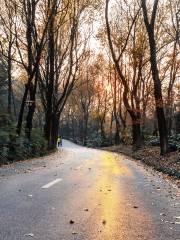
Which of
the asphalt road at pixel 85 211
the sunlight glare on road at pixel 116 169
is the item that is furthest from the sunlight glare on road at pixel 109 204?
the sunlight glare on road at pixel 116 169

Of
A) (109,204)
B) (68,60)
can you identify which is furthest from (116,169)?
(68,60)

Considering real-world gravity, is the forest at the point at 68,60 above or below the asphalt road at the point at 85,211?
above

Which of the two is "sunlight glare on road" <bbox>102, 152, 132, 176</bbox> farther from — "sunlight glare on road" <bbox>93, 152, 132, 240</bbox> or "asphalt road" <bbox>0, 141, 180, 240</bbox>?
"asphalt road" <bbox>0, 141, 180, 240</bbox>

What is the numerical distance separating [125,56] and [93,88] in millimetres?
22457

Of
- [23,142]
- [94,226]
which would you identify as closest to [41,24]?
[23,142]

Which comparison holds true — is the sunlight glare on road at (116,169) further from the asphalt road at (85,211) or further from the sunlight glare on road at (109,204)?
the asphalt road at (85,211)

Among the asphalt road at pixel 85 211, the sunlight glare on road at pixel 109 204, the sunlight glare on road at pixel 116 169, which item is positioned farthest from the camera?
the sunlight glare on road at pixel 116 169

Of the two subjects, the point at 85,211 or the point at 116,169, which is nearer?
the point at 85,211

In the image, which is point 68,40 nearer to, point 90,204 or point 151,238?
point 90,204

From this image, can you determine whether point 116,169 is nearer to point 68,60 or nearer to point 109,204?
point 109,204

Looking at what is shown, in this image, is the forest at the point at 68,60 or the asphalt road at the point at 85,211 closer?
the asphalt road at the point at 85,211

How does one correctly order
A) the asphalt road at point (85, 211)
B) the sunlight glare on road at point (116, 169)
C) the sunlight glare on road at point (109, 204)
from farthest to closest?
the sunlight glare on road at point (116, 169)
the sunlight glare on road at point (109, 204)
the asphalt road at point (85, 211)

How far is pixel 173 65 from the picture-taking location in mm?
45188

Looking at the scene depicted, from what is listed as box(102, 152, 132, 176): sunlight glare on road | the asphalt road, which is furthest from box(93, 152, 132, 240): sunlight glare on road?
box(102, 152, 132, 176): sunlight glare on road
